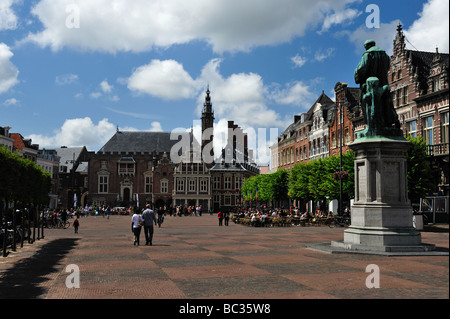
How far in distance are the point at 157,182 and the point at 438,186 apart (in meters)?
70.1

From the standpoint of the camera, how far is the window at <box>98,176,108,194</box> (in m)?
96.4

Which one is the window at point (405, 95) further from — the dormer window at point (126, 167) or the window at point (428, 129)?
the dormer window at point (126, 167)

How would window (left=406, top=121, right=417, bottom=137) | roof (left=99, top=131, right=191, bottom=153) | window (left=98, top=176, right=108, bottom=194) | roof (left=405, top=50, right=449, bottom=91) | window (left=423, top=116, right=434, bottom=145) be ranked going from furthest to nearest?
1. roof (left=99, top=131, right=191, bottom=153)
2. window (left=98, top=176, right=108, bottom=194)
3. roof (left=405, top=50, right=449, bottom=91)
4. window (left=406, top=121, right=417, bottom=137)
5. window (left=423, top=116, right=434, bottom=145)

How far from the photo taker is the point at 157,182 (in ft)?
317

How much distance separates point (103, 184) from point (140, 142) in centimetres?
1332

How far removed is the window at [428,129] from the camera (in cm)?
3691

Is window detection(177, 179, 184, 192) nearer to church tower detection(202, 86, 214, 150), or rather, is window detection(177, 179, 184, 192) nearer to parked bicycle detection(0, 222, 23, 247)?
church tower detection(202, 86, 214, 150)

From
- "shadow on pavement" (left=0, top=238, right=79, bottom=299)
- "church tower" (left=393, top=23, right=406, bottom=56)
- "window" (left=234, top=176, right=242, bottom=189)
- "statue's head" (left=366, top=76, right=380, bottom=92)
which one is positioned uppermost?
"church tower" (left=393, top=23, right=406, bottom=56)

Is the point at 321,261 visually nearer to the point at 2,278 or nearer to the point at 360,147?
the point at 360,147

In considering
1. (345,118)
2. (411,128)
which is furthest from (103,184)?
(411,128)

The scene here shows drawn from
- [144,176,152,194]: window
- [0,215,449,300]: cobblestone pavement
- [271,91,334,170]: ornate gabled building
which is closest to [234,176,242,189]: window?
[144,176,152,194]: window

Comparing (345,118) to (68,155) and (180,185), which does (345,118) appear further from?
(68,155)

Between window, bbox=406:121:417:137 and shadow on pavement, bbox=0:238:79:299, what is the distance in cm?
3298
